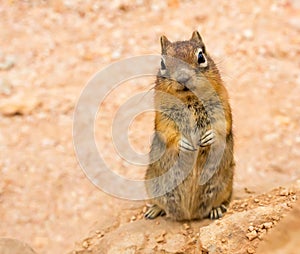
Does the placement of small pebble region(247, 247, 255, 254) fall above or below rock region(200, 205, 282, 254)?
below

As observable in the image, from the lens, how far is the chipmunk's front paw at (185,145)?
14.7 ft

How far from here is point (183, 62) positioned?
4.35m

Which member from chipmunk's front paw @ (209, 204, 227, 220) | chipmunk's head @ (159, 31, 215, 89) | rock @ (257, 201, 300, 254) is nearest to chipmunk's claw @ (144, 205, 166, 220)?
chipmunk's front paw @ (209, 204, 227, 220)

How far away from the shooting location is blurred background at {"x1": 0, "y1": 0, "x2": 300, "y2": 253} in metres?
5.98

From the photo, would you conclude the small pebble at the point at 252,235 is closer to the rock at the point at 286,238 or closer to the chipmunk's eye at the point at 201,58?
the rock at the point at 286,238

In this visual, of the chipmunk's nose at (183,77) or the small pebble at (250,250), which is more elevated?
the chipmunk's nose at (183,77)

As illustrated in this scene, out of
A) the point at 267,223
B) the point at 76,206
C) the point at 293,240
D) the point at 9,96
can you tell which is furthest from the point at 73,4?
the point at 293,240

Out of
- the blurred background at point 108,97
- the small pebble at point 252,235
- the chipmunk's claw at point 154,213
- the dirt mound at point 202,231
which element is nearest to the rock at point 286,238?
the dirt mound at point 202,231

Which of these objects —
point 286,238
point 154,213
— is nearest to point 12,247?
point 154,213

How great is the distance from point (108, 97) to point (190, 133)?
2.72 m

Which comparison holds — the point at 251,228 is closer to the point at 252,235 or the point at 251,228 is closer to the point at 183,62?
the point at 252,235

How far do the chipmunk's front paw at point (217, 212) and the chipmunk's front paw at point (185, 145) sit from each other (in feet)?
1.91

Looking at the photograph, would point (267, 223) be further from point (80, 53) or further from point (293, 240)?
point (80, 53)

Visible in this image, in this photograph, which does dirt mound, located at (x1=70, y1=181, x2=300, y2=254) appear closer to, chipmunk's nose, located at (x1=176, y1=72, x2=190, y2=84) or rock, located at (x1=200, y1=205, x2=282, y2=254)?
rock, located at (x1=200, y1=205, x2=282, y2=254)
